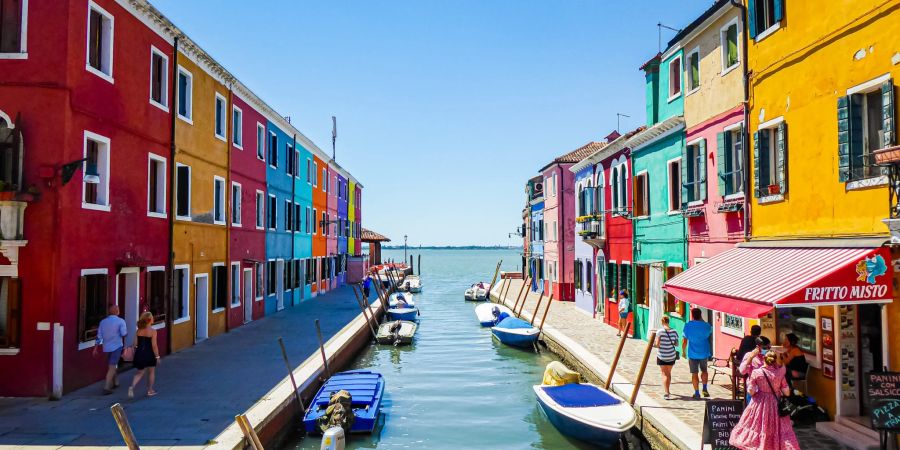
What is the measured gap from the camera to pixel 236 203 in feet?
78.4

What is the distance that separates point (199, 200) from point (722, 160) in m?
14.7

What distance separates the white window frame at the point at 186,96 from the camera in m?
18.0

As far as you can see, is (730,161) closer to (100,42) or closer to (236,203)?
Answer: (100,42)

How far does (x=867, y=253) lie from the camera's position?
8.77 m

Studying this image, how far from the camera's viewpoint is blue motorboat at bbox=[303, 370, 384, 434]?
1273 centimetres

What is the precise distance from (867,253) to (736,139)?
5934 mm

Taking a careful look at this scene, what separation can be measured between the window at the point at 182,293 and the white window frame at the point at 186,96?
433 cm

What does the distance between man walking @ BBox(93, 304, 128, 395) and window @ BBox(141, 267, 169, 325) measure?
3.07 m

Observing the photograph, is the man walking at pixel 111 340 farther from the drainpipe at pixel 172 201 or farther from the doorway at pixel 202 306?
the doorway at pixel 202 306

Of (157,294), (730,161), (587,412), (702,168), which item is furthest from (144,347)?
(702,168)

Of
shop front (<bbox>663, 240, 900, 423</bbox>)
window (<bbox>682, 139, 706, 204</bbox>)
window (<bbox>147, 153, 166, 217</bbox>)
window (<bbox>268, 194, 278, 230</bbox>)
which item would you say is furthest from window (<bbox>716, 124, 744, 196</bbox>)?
window (<bbox>268, 194, 278, 230</bbox>)

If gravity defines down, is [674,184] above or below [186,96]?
below

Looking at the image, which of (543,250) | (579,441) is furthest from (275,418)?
(543,250)

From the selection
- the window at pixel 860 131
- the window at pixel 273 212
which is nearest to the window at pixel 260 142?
the window at pixel 273 212
